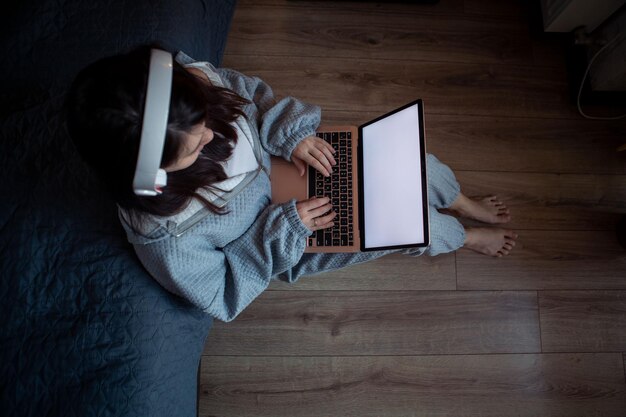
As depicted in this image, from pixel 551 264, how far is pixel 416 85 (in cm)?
69

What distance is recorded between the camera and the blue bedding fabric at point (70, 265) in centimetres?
77

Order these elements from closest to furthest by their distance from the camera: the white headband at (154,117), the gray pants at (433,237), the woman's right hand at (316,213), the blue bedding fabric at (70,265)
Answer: the white headband at (154,117), the blue bedding fabric at (70,265), the woman's right hand at (316,213), the gray pants at (433,237)


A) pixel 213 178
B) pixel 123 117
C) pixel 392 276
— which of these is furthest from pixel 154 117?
pixel 392 276

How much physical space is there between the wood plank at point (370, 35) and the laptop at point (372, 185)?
49cm

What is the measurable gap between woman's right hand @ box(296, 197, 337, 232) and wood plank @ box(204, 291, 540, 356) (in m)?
0.37

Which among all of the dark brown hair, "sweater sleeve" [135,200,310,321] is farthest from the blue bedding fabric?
the dark brown hair

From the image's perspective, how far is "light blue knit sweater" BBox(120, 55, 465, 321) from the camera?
778 mm

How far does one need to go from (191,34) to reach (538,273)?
1.18 m

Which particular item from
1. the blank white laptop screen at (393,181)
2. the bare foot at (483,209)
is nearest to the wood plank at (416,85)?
the bare foot at (483,209)

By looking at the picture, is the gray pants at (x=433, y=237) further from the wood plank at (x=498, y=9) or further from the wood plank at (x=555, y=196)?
the wood plank at (x=498, y=9)

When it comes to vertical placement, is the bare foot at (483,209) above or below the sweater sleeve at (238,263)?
below

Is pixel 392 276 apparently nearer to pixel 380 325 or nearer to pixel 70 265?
pixel 380 325

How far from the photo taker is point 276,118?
3.23ft

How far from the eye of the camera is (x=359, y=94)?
133 cm
